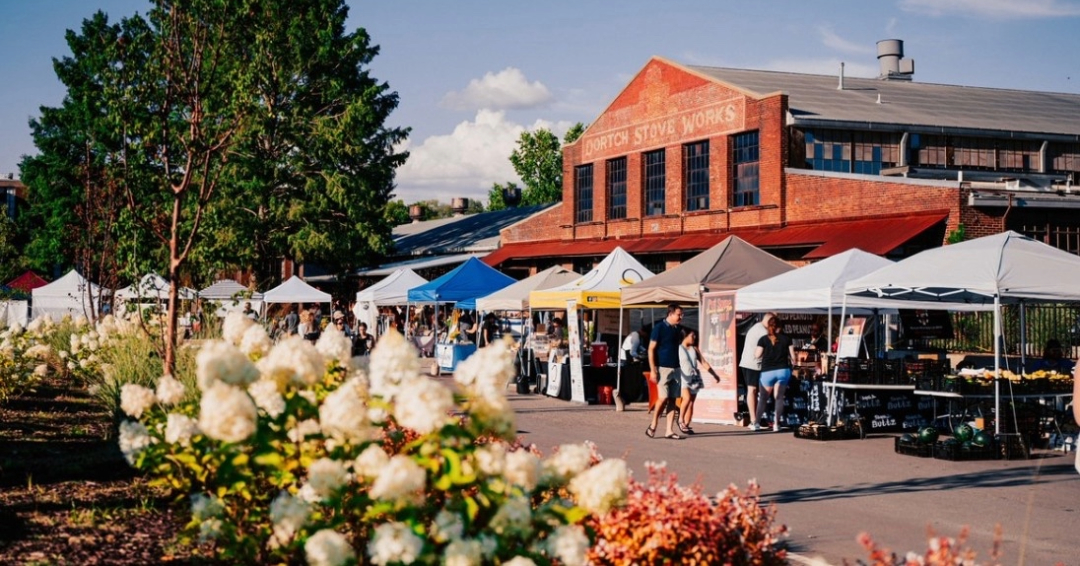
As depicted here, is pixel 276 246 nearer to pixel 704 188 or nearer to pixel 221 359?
pixel 704 188

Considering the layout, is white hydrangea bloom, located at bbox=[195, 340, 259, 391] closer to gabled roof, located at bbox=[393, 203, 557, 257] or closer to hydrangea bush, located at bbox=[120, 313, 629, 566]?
hydrangea bush, located at bbox=[120, 313, 629, 566]

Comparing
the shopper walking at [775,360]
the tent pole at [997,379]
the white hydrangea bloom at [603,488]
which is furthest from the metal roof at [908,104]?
the white hydrangea bloom at [603,488]

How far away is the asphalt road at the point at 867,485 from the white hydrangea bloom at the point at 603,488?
284 cm

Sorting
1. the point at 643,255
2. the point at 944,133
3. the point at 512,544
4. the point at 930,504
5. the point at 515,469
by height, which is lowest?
the point at 930,504

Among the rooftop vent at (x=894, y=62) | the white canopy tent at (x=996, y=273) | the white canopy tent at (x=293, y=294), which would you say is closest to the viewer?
the white canopy tent at (x=996, y=273)

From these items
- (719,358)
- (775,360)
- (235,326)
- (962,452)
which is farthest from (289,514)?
(719,358)

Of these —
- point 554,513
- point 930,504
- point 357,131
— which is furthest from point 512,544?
point 357,131

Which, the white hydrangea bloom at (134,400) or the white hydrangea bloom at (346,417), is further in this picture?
the white hydrangea bloom at (134,400)

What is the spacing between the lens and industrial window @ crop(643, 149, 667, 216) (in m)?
38.4

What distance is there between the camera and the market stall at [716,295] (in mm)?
18484

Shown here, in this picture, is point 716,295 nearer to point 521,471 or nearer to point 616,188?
point 521,471

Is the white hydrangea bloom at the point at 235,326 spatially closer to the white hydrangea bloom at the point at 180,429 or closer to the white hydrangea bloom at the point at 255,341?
the white hydrangea bloom at the point at 255,341

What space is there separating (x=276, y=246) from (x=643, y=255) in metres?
16.6

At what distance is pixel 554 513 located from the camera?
4.47m
